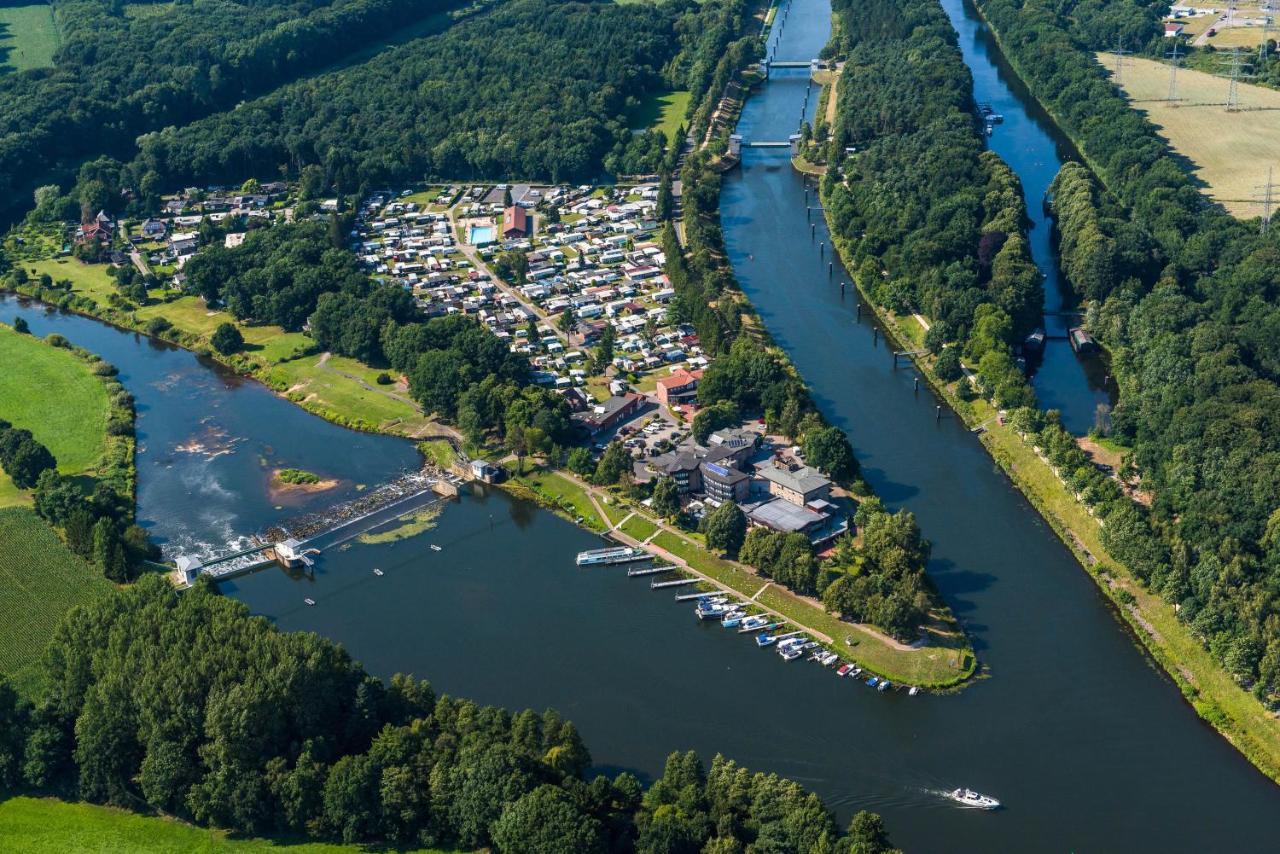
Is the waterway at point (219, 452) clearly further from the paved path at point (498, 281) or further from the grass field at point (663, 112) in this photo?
the grass field at point (663, 112)

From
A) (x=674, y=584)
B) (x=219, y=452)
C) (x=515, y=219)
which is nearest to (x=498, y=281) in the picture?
(x=515, y=219)

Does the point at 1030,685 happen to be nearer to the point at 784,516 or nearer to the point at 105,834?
the point at 784,516

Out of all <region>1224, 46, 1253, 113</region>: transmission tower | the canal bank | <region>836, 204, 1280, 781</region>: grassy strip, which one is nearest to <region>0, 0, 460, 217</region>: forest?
the canal bank

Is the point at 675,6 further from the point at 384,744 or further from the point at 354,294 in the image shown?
the point at 384,744

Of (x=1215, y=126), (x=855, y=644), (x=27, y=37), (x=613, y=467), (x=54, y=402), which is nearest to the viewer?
(x=855, y=644)

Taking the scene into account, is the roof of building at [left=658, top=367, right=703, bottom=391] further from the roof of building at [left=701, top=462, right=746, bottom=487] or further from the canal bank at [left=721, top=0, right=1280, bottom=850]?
the roof of building at [left=701, top=462, right=746, bottom=487]

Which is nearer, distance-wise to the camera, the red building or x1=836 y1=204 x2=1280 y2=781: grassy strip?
x1=836 y1=204 x2=1280 y2=781: grassy strip

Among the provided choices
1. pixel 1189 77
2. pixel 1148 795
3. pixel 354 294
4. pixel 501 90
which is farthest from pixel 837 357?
pixel 1189 77
